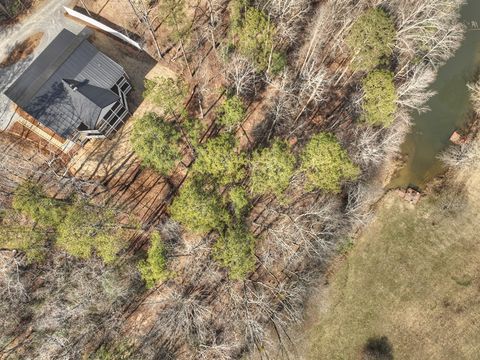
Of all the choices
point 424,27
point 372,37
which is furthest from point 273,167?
point 424,27

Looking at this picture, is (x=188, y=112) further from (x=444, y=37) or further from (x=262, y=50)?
(x=444, y=37)

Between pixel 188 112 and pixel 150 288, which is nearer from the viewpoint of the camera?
pixel 150 288

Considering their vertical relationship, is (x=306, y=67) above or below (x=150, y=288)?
above

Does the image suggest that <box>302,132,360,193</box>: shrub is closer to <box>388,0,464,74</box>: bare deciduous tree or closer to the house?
<box>388,0,464,74</box>: bare deciduous tree

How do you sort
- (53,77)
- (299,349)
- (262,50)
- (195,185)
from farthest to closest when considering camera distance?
(299,349)
(262,50)
(53,77)
(195,185)

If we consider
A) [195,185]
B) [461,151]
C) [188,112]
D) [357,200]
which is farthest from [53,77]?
[461,151]

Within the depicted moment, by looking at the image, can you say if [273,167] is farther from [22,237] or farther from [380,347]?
[22,237]

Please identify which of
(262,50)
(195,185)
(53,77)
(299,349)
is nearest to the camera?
(195,185)
